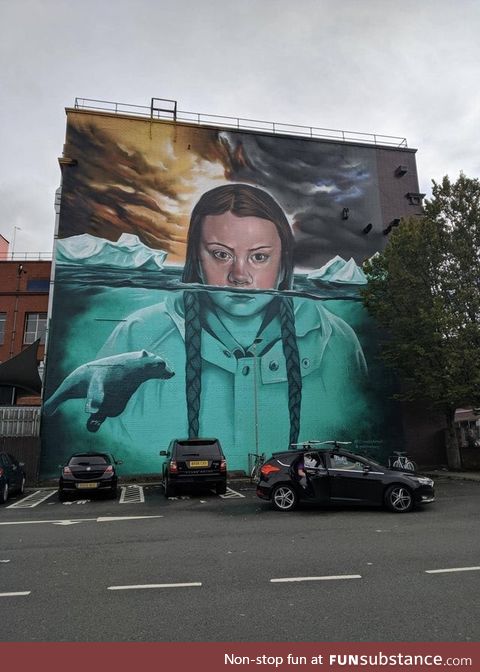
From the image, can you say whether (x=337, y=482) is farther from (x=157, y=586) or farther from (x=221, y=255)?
(x=221, y=255)

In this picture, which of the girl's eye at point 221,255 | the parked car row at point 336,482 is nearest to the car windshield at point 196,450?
the parked car row at point 336,482

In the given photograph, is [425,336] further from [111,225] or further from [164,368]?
[111,225]

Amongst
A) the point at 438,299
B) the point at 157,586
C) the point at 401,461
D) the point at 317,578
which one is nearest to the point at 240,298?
the point at 438,299

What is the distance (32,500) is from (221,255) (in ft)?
45.7

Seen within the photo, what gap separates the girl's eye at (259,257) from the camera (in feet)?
79.9

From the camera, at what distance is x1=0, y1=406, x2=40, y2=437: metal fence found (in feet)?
65.2

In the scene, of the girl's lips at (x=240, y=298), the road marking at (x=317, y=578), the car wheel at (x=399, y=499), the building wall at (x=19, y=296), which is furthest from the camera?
the building wall at (x=19, y=296)

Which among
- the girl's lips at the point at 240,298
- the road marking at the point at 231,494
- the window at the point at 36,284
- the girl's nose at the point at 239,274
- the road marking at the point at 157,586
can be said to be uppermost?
the window at the point at 36,284

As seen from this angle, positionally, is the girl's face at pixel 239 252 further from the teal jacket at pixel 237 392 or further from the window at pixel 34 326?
the window at pixel 34 326

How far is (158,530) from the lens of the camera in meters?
9.62

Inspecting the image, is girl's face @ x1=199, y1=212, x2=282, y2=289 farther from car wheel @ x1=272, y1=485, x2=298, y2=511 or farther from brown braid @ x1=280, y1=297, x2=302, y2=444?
car wheel @ x1=272, y1=485, x2=298, y2=511

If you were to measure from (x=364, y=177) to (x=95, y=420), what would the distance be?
19.1 m

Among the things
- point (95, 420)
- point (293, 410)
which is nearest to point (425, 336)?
point (293, 410)

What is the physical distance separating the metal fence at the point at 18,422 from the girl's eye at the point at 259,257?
1239 centimetres
